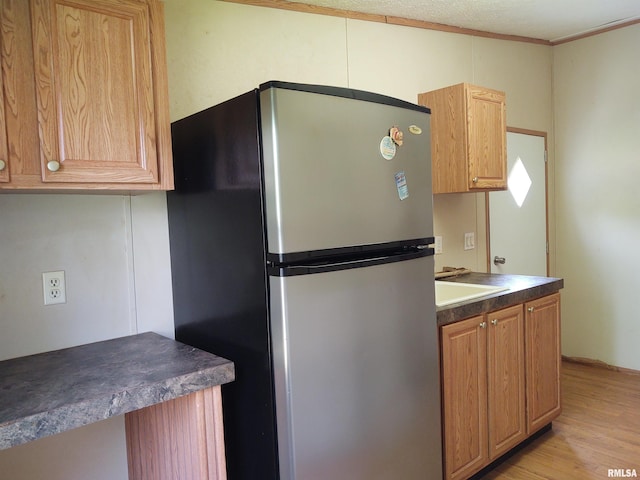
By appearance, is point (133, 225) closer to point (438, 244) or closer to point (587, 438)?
point (438, 244)

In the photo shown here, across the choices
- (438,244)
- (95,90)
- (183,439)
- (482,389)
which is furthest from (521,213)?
(95,90)

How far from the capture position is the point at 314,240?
4.61ft

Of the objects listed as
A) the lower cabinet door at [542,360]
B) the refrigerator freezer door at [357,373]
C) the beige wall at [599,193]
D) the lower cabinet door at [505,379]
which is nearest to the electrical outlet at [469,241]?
the lower cabinet door at [542,360]

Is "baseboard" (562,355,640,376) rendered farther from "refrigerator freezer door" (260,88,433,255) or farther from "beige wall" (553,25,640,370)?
"refrigerator freezer door" (260,88,433,255)

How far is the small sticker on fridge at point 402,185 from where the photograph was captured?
1.64 meters

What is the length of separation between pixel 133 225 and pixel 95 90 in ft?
1.93

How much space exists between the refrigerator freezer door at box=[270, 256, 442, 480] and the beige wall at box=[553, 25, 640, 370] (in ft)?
8.72

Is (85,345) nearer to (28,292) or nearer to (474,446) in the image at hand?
(28,292)

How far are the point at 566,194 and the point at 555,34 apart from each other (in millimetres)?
1285

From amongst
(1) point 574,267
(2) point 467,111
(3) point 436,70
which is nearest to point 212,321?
(2) point 467,111

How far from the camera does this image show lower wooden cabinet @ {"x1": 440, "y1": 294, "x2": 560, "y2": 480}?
6.79 feet

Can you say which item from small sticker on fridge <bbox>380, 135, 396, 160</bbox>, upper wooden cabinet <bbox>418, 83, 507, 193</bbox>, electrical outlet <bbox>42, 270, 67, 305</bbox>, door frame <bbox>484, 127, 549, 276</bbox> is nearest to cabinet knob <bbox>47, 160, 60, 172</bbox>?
electrical outlet <bbox>42, 270, 67, 305</bbox>

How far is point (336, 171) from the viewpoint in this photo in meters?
1.45

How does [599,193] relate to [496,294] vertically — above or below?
above
